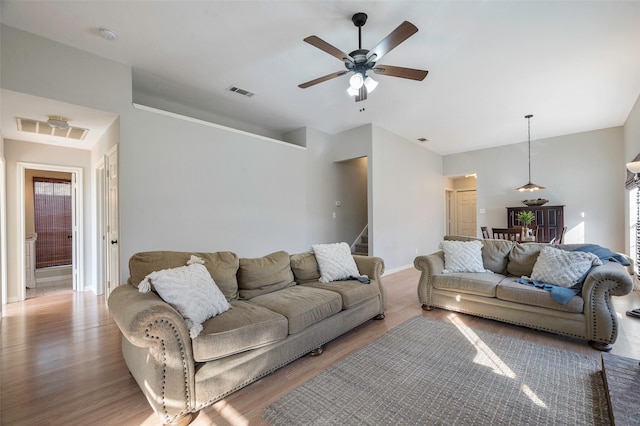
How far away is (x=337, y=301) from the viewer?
8.71 ft

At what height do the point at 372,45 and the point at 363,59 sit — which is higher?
the point at 372,45

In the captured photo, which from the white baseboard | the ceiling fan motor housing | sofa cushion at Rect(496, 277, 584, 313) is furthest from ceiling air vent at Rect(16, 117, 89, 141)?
sofa cushion at Rect(496, 277, 584, 313)

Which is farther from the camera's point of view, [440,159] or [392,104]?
[440,159]

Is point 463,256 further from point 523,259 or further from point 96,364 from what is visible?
point 96,364

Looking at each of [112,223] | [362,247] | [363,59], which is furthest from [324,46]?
[362,247]

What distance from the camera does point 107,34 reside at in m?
2.75

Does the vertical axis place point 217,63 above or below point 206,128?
above

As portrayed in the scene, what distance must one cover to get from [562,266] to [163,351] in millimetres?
3695

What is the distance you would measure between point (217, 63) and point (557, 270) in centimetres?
445

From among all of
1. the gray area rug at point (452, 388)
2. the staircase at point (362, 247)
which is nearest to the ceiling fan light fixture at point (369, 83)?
the gray area rug at point (452, 388)

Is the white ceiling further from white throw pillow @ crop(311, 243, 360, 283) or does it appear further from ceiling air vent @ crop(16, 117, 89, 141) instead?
white throw pillow @ crop(311, 243, 360, 283)

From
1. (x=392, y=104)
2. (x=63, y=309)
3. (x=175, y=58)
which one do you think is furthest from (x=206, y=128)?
(x=63, y=309)

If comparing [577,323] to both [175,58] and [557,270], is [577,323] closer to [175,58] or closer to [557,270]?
[557,270]

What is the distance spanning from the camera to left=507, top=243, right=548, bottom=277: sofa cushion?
11.1 feet
